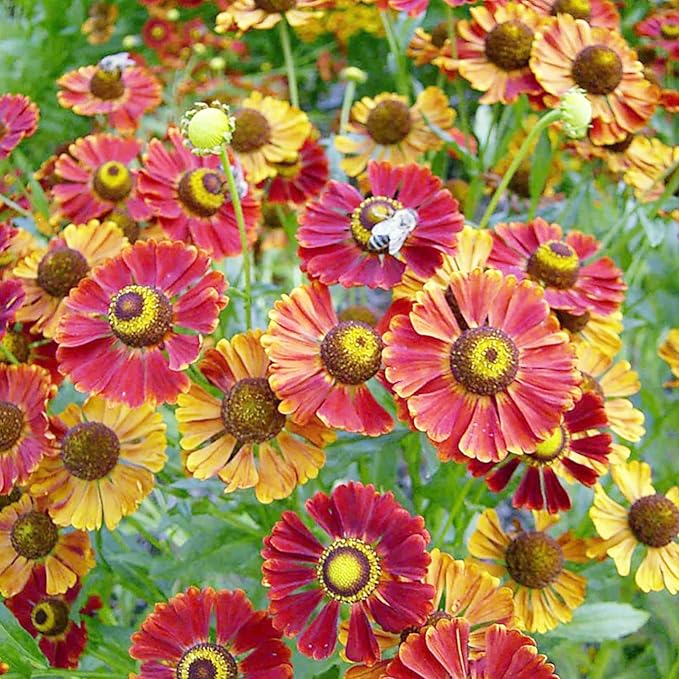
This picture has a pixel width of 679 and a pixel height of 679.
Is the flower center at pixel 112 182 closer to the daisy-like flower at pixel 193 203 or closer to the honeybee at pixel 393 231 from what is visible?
the daisy-like flower at pixel 193 203

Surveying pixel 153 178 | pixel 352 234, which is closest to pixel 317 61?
pixel 153 178

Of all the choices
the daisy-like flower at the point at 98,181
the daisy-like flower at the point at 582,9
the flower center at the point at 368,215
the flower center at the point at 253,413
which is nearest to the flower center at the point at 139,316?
the flower center at the point at 253,413

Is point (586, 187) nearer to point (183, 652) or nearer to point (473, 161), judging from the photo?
point (473, 161)

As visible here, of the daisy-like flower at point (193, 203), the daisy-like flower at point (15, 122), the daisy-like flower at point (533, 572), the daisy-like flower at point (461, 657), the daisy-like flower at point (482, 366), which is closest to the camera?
the daisy-like flower at point (461, 657)

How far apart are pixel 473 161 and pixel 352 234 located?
17.9 inches

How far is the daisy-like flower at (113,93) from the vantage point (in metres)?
1.53

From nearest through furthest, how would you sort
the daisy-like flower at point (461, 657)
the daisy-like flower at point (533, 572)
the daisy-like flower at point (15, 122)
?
the daisy-like flower at point (461, 657) → the daisy-like flower at point (533, 572) → the daisy-like flower at point (15, 122)

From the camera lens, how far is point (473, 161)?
4.55 feet

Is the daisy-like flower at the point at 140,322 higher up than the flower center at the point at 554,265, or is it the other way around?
the daisy-like flower at the point at 140,322

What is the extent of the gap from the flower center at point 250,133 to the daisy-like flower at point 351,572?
0.73m

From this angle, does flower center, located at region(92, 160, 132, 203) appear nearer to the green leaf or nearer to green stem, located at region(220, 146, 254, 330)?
green stem, located at region(220, 146, 254, 330)

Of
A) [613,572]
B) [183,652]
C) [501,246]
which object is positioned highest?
[501,246]

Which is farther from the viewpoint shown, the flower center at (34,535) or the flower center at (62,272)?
the flower center at (62,272)

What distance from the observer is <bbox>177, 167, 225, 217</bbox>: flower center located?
1.21m
